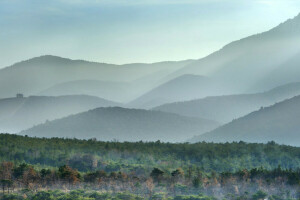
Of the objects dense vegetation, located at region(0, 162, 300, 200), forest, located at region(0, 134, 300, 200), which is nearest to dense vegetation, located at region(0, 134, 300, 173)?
forest, located at region(0, 134, 300, 200)

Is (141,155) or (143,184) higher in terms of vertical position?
(141,155)

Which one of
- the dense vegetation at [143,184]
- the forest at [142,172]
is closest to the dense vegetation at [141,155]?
the forest at [142,172]

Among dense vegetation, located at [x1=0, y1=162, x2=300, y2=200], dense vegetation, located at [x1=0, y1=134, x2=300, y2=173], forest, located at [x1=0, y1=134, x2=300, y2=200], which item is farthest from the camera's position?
dense vegetation, located at [x1=0, y1=134, x2=300, y2=173]

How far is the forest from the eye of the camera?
116250 millimetres

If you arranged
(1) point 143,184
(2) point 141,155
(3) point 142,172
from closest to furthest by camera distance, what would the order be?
(1) point 143,184
(3) point 142,172
(2) point 141,155

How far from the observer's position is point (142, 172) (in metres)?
144

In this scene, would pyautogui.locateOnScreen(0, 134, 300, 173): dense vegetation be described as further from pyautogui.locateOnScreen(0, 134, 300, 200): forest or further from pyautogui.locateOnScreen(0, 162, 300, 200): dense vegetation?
pyautogui.locateOnScreen(0, 162, 300, 200): dense vegetation

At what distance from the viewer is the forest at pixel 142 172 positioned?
11625 centimetres

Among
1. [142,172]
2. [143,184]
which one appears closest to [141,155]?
[142,172]

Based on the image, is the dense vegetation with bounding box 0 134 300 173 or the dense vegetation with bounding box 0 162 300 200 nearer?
the dense vegetation with bounding box 0 162 300 200

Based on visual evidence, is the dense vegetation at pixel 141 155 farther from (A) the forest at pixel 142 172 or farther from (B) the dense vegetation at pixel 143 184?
(B) the dense vegetation at pixel 143 184

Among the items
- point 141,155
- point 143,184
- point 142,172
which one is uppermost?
point 141,155

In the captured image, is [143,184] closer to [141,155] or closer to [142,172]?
[142,172]

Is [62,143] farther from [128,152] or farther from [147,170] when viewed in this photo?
[147,170]
